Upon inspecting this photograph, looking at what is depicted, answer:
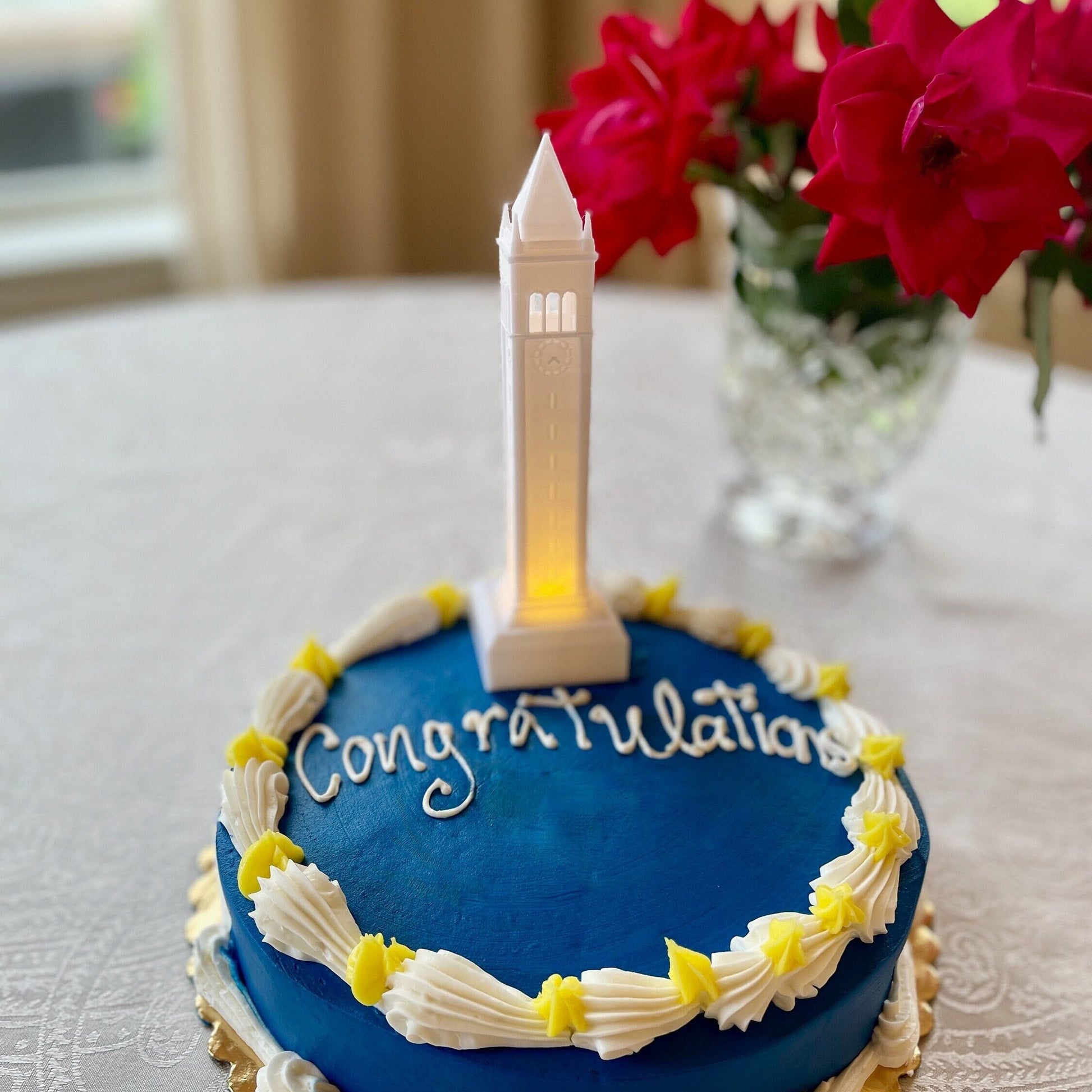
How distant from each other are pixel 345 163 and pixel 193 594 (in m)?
2.36

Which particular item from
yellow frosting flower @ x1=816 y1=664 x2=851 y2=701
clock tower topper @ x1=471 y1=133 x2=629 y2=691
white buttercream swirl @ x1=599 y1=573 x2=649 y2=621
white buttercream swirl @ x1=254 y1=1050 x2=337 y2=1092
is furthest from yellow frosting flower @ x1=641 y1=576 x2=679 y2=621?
white buttercream swirl @ x1=254 y1=1050 x2=337 y2=1092

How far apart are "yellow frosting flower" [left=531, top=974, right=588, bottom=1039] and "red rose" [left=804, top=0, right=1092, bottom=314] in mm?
716

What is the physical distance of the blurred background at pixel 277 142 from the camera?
3561 millimetres

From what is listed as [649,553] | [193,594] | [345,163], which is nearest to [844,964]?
[649,553]

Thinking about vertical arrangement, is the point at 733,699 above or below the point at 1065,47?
below

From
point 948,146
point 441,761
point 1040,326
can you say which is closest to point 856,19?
point 948,146

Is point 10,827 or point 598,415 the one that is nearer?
point 10,827

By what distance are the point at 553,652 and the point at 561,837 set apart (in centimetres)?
24

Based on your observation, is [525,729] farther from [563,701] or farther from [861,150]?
[861,150]

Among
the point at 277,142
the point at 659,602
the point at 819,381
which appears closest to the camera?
the point at 659,602

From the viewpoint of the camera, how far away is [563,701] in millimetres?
1309

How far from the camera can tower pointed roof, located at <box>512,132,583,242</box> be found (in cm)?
111

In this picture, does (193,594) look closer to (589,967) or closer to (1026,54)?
(589,967)

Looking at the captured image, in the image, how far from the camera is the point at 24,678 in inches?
62.6
